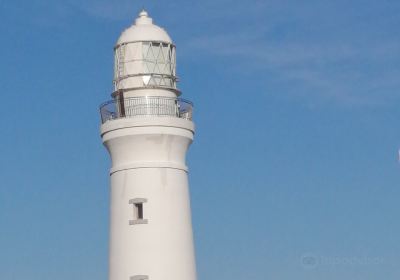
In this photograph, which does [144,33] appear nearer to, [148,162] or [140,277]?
[148,162]

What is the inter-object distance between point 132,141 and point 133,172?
4.60ft

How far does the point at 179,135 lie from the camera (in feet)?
226

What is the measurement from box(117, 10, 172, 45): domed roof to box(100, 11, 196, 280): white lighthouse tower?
5cm

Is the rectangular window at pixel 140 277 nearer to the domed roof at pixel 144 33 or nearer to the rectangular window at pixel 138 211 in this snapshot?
the rectangular window at pixel 138 211

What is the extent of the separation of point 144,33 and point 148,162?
6014 millimetres

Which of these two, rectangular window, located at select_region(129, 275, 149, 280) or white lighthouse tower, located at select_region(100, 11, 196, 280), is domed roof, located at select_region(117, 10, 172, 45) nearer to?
white lighthouse tower, located at select_region(100, 11, 196, 280)

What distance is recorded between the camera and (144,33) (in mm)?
69438

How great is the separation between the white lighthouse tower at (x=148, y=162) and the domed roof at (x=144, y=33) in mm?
46

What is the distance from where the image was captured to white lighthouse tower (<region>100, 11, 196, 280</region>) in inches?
2667

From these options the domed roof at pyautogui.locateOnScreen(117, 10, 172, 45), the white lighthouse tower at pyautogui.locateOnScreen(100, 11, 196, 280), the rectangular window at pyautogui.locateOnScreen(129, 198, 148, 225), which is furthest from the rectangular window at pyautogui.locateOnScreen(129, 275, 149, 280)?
the domed roof at pyautogui.locateOnScreen(117, 10, 172, 45)

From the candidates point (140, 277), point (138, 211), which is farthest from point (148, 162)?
point (140, 277)

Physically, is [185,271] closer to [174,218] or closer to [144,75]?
[174,218]

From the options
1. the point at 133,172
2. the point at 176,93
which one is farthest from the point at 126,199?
the point at 176,93

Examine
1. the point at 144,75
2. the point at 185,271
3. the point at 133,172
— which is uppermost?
the point at 144,75
